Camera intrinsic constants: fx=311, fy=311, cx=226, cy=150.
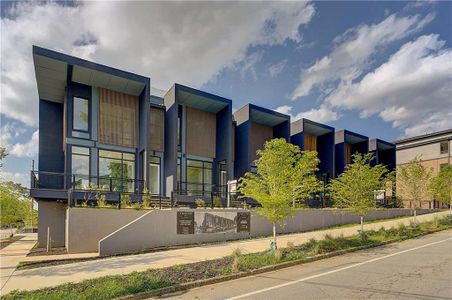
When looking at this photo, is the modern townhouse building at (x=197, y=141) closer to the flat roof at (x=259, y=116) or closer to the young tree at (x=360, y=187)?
the flat roof at (x=259, y=116)

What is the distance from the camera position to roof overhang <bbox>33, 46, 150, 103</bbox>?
18.1 metres

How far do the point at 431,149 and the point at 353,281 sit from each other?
47.4 m

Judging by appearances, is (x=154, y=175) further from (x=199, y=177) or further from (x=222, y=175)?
(x=222, y=175)

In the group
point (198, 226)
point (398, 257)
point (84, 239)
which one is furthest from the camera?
point (198, 226)

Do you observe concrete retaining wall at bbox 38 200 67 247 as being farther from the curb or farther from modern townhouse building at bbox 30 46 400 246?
the curb

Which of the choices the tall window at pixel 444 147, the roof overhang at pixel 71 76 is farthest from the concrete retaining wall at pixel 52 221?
the tall window at pixel 444 147

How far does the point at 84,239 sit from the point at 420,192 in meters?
21.7

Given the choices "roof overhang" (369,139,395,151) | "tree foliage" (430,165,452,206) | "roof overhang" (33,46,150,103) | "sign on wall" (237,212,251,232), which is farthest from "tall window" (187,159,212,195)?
"roof overhang" (369,139,395,151)

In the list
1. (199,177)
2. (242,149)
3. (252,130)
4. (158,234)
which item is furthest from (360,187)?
(252,130)

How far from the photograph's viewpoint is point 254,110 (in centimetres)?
2681

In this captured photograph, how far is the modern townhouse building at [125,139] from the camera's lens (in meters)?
18.7

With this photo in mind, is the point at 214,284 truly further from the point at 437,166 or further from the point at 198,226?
the point at 437,166

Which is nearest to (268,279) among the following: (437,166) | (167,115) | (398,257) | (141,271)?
(141,271)

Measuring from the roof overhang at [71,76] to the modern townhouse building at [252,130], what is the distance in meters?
9.10
